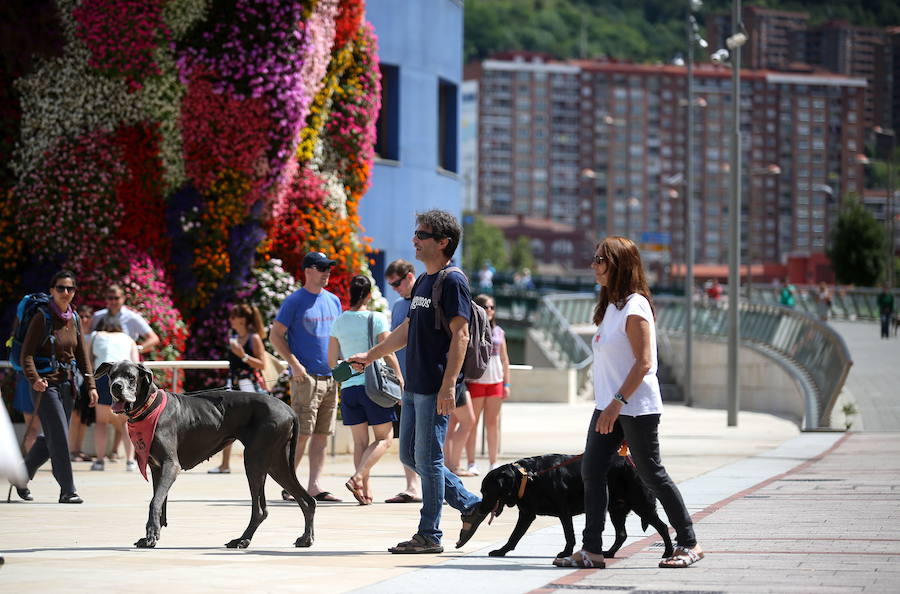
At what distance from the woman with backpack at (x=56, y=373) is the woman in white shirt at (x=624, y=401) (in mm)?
5073

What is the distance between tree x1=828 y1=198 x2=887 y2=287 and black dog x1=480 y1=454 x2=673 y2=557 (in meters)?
82.7

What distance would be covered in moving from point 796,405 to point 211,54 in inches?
657

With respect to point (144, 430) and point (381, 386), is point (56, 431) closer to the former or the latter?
point (381, 386)

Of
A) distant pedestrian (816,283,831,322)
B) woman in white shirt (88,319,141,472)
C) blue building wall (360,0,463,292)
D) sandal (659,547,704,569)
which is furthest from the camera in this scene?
distant pedestrian (816,283,831,322)

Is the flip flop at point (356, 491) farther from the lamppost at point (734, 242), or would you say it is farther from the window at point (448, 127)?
the window at point (448, 127)

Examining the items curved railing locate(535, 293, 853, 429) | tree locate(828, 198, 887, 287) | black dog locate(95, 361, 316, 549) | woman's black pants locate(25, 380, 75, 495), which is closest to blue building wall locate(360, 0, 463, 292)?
curved railing locate(535, 293, 853, 429)

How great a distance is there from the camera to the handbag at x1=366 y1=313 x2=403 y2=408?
12.0 metres

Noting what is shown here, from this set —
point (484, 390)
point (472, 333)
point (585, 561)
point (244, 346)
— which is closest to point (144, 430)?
point (472, 333)

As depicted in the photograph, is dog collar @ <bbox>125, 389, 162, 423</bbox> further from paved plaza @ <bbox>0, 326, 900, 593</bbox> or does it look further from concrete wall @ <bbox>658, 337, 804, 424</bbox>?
concrete wall @ <bbox>658, 337, 804, 424</bbox>

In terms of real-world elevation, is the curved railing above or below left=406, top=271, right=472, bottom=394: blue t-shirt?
below

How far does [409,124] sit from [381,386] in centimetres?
1771

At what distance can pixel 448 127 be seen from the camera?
3278 centimetres

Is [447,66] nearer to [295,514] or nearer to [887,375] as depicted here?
[887,375]

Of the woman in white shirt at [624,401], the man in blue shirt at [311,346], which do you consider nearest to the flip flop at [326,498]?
the man in blue shirt at [311,346]
